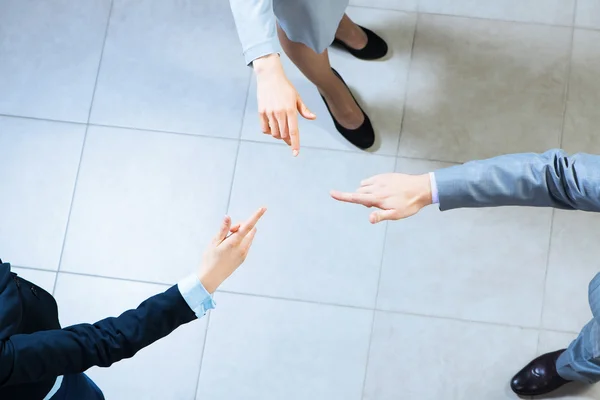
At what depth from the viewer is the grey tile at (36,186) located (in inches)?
82.8

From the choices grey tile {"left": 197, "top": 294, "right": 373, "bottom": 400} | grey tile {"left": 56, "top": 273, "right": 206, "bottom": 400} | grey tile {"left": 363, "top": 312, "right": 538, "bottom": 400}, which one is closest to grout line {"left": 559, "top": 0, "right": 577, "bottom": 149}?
grey tile {"left": 363, "top": 312, "right": 538, "bottom": 400}

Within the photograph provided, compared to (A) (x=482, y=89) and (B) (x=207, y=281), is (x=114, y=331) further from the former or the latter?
(A) (x=482, y=89)

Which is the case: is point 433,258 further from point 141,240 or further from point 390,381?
point 141,240

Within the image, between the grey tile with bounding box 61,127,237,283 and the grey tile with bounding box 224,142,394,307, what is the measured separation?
102mm

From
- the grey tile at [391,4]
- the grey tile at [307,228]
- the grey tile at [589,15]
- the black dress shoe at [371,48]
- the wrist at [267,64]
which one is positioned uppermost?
the grey tile at [589,15]

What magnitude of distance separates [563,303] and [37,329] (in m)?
1.46

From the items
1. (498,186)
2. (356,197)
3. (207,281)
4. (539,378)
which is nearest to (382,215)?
(356,197)

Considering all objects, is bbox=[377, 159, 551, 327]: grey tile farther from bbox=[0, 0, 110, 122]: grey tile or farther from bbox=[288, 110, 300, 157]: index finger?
bbox=[0, 0, 110, 122]: grey tile

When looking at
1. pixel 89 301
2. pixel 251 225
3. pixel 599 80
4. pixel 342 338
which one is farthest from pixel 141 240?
pixel 599 80

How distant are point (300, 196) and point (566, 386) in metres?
0.97

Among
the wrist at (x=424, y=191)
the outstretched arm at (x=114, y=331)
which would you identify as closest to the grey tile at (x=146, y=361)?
the outstretched arm at (x=114, y=331)

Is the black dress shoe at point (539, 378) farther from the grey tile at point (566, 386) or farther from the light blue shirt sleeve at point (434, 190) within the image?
the light blue shirt sleeve at point (434, 190)

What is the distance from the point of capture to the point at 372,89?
6.97 feet

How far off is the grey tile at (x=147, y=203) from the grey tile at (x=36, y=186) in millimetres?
45
